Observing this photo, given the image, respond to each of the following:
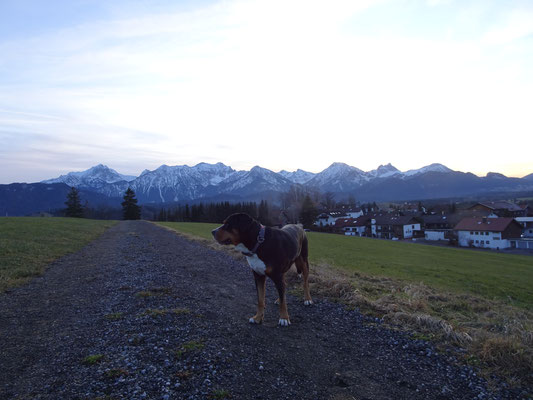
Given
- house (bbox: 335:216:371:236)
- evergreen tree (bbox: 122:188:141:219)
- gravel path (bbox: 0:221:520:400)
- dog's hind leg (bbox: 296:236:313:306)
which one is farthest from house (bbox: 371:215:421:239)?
gravel path (bbox: 0:221:520:400)

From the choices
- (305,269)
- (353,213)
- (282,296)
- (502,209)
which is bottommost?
(353,213)

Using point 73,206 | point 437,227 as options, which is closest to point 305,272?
point 73,206

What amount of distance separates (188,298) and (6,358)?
402 cm

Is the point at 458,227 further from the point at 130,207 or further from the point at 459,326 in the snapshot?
the point at 130,207

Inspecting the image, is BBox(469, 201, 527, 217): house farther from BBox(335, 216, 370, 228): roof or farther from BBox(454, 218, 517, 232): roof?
BBox(335, 216, 370, 228): roof

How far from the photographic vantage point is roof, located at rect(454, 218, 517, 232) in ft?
232

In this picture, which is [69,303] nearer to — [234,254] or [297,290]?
[297,290]

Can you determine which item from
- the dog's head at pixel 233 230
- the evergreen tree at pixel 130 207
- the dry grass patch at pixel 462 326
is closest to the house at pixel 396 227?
the evergreen tree at pixel 130 207

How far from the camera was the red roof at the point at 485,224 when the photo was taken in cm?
7062

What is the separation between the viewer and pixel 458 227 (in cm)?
7719

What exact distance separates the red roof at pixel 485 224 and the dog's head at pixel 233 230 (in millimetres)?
84399

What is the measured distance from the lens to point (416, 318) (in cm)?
680

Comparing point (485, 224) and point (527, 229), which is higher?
point (485, 224)

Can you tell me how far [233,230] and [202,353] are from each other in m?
2.50
